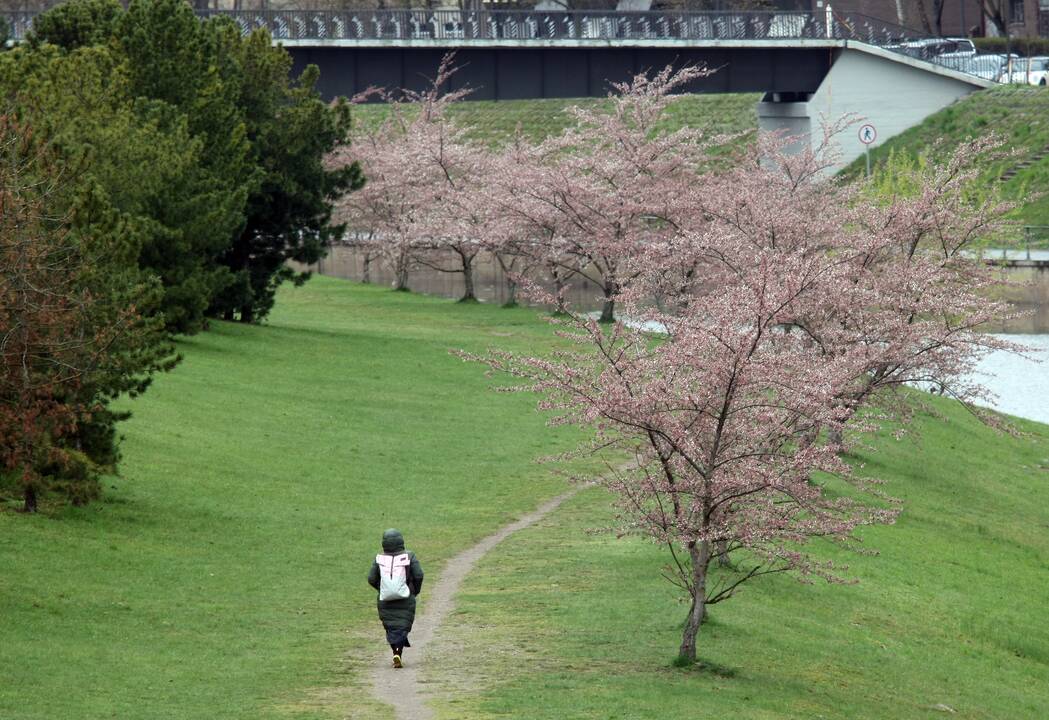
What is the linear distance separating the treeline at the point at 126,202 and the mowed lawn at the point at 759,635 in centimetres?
563

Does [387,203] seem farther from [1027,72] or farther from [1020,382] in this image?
[1027,72]

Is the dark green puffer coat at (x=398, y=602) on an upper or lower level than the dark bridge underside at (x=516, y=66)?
lower

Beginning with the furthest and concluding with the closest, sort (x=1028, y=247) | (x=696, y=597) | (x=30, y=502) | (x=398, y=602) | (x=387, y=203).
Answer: (x=1028, y=247)
(x=387, y=203)
(x=30, y=502)
(x=696, y=597)
(x=398, y=602)

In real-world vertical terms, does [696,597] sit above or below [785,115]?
below

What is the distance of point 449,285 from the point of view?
84.2m

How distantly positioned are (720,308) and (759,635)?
430cm

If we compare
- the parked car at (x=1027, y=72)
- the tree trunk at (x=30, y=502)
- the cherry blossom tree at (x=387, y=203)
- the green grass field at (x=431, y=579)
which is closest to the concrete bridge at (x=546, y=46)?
the cherry blossom tree at (x=387, y=203)

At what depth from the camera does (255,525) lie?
82.8 feet

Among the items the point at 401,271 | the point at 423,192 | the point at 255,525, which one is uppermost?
the point at 423,192

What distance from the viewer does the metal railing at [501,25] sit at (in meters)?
64.9

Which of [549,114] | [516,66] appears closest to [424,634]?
[516,66]

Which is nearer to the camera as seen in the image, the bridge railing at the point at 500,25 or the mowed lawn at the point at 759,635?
the mowed lawn at the point at 759,635

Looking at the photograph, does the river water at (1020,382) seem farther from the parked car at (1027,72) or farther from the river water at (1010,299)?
the parked car at (1027,72)

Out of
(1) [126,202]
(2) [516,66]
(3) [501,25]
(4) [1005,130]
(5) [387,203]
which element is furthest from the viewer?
(4) [1005,130]
